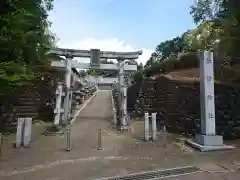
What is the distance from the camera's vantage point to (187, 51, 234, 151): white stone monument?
921 cm

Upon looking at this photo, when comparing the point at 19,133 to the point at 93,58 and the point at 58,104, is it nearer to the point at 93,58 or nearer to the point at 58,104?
the point at 58,104

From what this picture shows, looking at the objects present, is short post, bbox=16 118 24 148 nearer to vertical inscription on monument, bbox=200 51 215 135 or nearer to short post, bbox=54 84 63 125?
short post, bbox=54 84 63 125

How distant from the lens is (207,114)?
9.60 metres

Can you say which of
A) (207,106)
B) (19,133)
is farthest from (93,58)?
(207,106)

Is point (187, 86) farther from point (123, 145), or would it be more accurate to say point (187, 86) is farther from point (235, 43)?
point (123, 145)

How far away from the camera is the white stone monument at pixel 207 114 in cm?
921

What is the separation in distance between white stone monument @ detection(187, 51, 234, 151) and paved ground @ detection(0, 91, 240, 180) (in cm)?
41

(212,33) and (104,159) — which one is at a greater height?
(212,33)

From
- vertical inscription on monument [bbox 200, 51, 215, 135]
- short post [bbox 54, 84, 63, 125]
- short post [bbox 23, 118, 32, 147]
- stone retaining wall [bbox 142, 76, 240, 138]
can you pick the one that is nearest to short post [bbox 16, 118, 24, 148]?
short post [bbox 23, 118, 32, 147]

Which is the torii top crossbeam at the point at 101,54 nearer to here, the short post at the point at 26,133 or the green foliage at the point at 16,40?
the green foliage at the point at 16,40

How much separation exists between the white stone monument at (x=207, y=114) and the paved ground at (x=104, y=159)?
0.41 metres

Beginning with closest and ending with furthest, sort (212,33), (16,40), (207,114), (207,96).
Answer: (16,40) → (207,114) → (207,96) → (212,33)

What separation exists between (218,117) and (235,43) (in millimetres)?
3199

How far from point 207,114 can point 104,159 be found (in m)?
4.09
